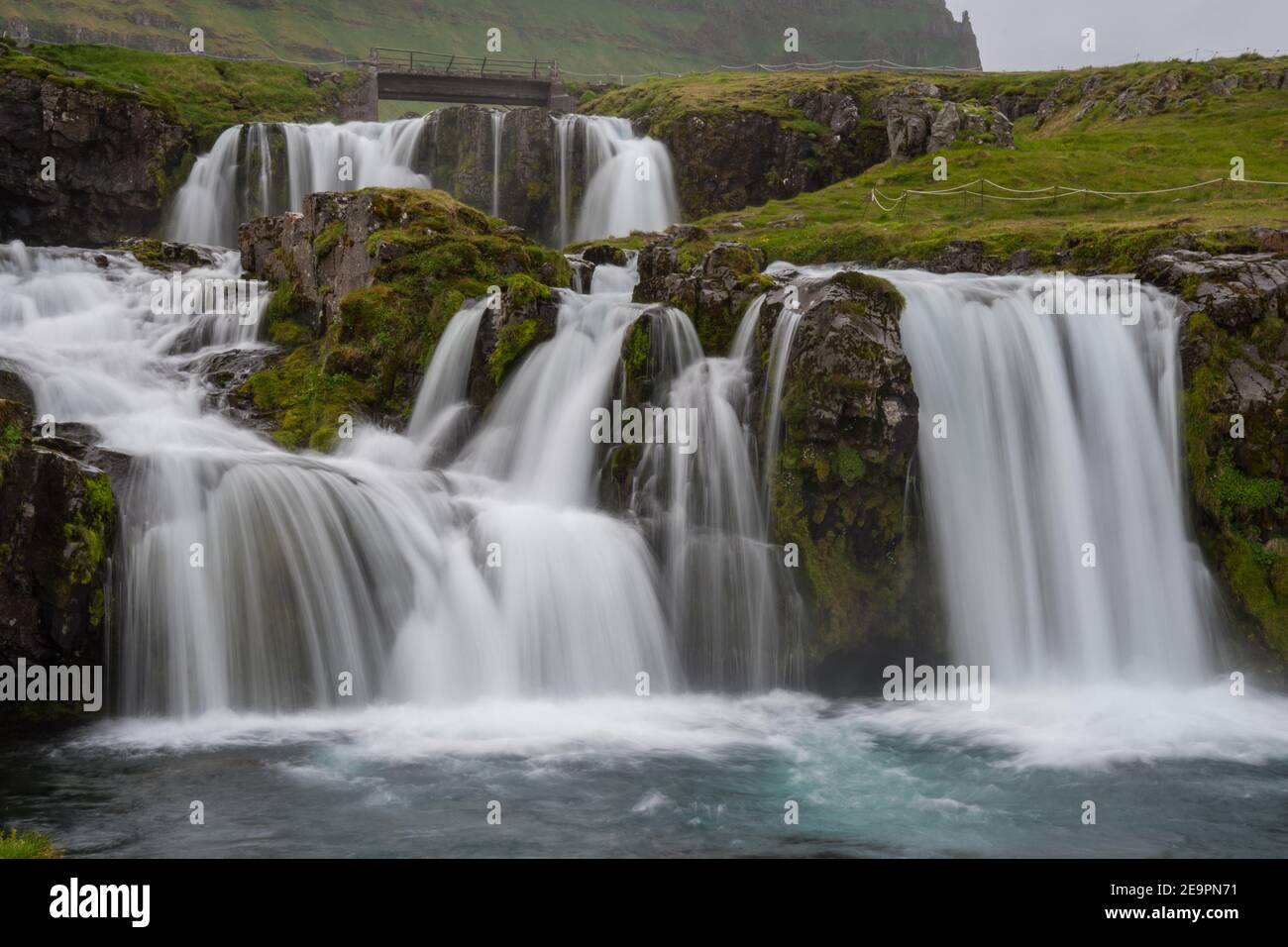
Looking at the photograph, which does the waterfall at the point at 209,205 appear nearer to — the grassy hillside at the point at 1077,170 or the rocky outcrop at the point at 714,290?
the grassy hillside at the point at 1077,170

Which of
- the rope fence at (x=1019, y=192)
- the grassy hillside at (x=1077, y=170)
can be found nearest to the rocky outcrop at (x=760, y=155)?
the grassy hillside at (x=1077, y=170)

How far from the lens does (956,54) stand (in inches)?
7288

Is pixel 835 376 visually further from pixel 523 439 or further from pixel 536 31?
pixel 536 31

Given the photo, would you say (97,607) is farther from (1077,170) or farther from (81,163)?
(81,163)

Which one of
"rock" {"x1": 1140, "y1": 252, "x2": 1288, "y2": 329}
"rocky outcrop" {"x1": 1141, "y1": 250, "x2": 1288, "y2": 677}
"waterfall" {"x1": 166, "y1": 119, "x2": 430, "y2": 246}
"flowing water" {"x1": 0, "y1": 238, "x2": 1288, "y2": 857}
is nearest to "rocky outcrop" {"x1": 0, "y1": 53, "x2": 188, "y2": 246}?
"waterfall" {"x1": 166, "y1": 119, "x2": 430, "y2": 246}

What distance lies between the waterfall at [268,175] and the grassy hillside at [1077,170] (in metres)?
12.0

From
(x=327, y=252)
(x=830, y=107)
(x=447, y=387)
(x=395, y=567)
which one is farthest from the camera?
(x=830, y=107)

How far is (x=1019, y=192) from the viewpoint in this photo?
96.8 feet

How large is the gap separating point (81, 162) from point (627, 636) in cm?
3001

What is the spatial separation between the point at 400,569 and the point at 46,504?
173 inches

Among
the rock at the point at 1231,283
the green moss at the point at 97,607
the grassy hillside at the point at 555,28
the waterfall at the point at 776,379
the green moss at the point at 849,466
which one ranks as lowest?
the green moss at the point at 97,607

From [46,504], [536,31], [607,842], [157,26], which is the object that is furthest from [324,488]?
[536,31]

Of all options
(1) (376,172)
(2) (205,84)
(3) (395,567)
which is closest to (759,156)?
(1) (376,172)

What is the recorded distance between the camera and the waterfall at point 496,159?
3953 centimetres
